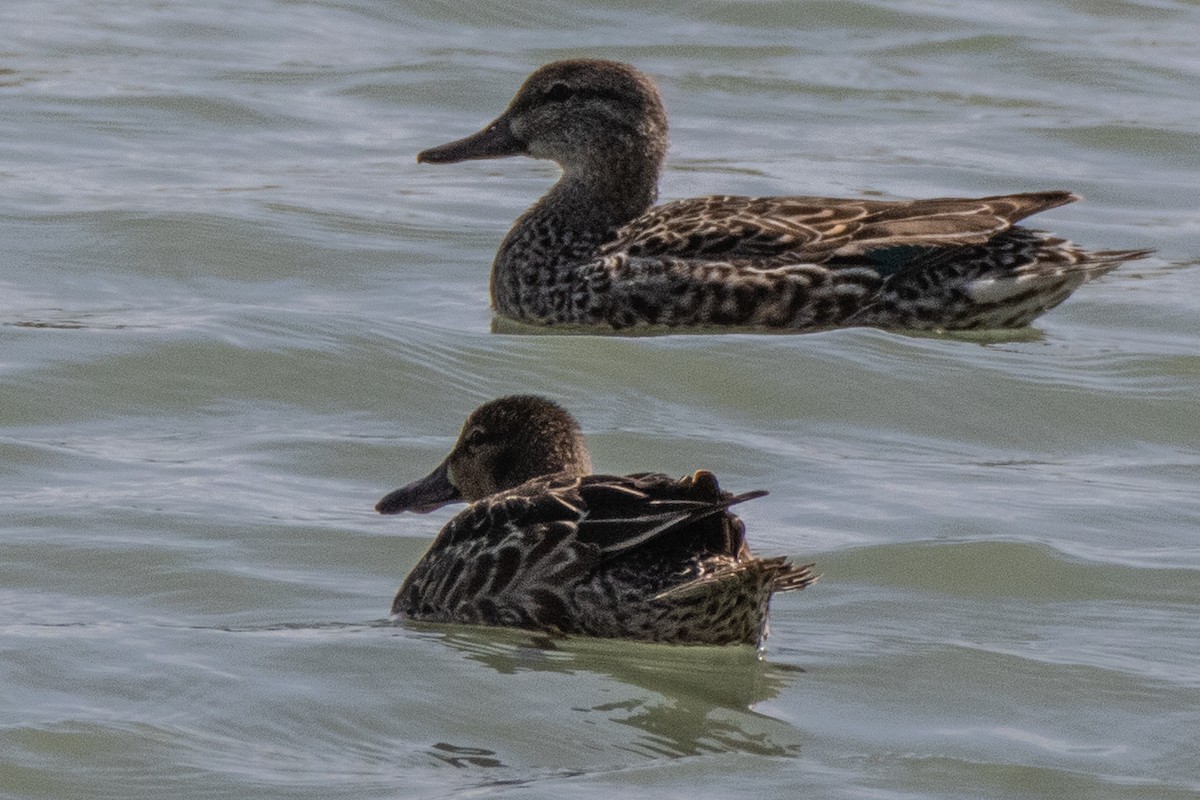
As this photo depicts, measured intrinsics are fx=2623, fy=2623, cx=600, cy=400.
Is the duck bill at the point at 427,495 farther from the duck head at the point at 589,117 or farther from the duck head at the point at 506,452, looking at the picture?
the duck head at the point at 589,117

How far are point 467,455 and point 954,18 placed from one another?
36.7ft

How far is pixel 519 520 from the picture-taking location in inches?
278

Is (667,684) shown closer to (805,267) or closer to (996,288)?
(805,267)

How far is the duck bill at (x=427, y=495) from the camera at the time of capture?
7855 mm

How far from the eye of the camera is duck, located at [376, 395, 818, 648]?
21.9 ft

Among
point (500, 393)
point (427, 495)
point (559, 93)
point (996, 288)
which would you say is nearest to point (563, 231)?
point (559, 93)

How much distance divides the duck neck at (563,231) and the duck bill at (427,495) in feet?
10.5

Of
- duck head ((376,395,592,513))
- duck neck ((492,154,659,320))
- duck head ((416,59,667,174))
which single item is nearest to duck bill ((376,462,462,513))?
duck head ((376,395,592,513))

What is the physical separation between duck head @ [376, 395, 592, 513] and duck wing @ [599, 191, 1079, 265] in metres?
3.10

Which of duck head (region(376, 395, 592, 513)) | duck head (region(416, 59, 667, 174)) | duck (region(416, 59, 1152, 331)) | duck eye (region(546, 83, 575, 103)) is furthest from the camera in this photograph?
duck eye (region(546, 83, 575, 103))

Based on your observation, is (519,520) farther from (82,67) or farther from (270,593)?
(82,67)

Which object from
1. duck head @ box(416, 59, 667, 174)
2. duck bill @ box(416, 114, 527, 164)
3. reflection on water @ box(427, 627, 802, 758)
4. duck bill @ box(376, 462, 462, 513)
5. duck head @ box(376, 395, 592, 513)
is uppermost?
duck head @ box(416, 59, 667, 174)

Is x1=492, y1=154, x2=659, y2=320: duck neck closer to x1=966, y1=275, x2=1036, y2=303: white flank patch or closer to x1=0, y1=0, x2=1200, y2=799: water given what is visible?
x1=0, y1=0, x2=1200, y2=799: water

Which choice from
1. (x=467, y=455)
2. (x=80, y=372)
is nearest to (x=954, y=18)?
(x=80, y=372)
